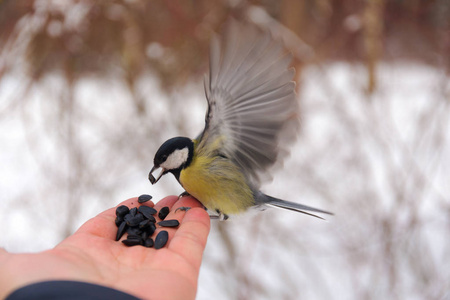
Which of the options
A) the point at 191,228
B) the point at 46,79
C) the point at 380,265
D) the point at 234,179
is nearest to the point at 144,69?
the point at 46,79

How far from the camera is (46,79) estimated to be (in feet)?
6.72

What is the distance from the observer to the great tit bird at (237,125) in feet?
3.34

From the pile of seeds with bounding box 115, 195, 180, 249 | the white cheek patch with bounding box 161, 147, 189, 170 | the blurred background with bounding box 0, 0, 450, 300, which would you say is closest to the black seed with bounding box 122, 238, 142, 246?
the pile of seeds with bounding box 115, 195, 180, 249

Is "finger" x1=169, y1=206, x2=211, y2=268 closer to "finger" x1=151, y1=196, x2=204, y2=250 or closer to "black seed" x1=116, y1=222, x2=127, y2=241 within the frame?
"finger" x1=151, y1=196, x2=204, y2=250

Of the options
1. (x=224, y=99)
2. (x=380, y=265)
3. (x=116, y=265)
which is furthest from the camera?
(x=380, y=265)

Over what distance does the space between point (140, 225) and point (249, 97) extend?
45cm

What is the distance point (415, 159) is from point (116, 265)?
1710 mm

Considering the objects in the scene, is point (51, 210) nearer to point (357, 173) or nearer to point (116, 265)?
point (116, 265)

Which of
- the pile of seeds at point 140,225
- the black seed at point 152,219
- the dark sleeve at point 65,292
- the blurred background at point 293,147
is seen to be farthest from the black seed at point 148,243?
the blurred background at point 293,147

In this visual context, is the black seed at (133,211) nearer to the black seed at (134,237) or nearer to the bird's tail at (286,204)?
the black seed at (134,237)

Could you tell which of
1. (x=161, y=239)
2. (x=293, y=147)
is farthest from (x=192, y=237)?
(x=293, y=147)

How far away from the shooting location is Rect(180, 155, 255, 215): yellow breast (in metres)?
1.13

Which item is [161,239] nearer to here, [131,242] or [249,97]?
[131,242]

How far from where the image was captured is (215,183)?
45.1 inches
